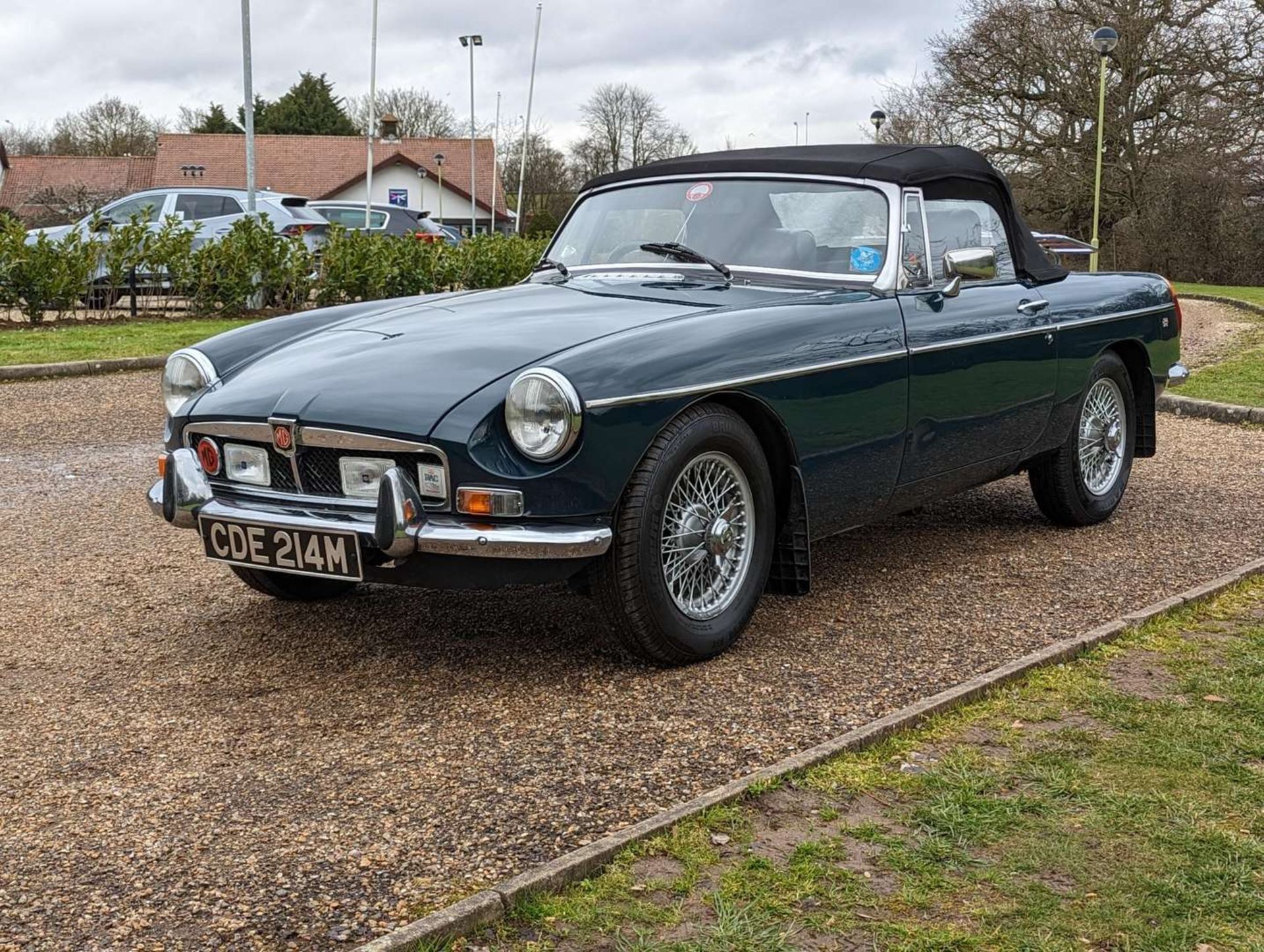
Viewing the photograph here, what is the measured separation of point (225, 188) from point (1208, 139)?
22946 mm

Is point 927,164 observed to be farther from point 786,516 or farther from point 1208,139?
point 1208,139

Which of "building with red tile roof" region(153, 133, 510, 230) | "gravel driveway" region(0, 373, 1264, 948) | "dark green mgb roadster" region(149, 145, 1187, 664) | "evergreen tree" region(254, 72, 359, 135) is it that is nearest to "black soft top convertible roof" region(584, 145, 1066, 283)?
"dark green mgb roadster" region(149, 145, 1187, 664)

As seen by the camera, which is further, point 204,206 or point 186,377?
point 204,206

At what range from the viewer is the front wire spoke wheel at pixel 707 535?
4.20m

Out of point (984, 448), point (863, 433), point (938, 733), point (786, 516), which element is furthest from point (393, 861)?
point (984, 448)

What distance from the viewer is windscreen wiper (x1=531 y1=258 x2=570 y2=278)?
5.61 meters

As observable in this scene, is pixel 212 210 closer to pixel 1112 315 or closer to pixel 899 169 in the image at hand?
pixel 1112 315

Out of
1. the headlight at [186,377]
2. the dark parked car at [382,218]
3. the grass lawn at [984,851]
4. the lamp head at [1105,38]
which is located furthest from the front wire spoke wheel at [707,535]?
the lamp head at [1105,38]

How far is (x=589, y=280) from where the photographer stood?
212 inches

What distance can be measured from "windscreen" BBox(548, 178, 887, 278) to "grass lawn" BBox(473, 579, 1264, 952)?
1.86 m

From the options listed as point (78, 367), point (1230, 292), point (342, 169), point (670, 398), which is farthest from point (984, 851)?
point (342, 169)

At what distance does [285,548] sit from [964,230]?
3126 millimetres

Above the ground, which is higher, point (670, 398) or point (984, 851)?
point (670, 398)

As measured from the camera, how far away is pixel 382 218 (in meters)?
23.8
